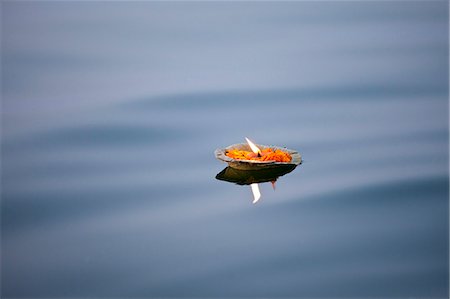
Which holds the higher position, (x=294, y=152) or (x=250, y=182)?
(x=294, y=152)

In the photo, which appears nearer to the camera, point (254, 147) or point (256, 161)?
point (256, 161)

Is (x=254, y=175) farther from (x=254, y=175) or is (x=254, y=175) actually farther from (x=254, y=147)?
(x=254, y=147)

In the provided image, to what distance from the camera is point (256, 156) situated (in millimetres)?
3176

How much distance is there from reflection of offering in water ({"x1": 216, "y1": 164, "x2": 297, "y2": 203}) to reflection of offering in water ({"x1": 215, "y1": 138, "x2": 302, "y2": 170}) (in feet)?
0.07

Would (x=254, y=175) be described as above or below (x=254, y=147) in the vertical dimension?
below

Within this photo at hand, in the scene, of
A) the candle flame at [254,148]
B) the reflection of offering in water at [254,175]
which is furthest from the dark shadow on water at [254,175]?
the candle flame at [254,148]

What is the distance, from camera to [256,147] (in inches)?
128

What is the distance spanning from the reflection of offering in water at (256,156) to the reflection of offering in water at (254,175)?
2cm

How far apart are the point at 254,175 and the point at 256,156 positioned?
0.08 meters

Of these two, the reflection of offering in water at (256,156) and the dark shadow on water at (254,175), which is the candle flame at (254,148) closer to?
the reflection of offering in water at (256,156)

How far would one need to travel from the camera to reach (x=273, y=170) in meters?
3.17

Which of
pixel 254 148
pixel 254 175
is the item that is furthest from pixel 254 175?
pixel 254 148

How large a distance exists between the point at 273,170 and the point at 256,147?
151 millimetres

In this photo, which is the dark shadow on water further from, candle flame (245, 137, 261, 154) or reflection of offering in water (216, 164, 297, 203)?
candle flame (245, 137, 261, 154)
